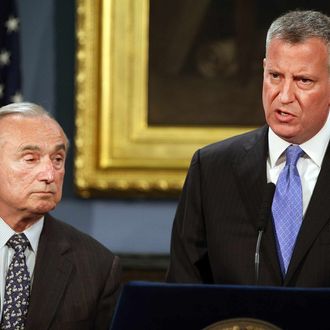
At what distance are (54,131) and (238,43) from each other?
2629 millimetres

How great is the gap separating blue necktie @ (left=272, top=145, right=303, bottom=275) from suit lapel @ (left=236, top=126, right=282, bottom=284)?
0.02m

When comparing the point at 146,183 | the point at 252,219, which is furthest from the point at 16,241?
the point at 146,183

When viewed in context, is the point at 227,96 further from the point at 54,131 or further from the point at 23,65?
the point at 54,131

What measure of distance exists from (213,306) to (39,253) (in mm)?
966

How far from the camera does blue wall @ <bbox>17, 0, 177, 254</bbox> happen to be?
5.28 m

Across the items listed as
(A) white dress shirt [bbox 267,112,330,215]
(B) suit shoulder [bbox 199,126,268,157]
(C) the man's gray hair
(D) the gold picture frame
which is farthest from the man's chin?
(D) the gold picture frame

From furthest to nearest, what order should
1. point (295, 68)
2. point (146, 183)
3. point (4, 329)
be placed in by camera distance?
point (146, 183) → point (4, 329) → point (295, 68)

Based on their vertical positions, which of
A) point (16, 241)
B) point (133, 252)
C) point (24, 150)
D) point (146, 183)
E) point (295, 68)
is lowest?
point (133, 252)

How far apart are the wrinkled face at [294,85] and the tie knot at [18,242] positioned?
2.78 feet

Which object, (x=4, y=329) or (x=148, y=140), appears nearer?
(x=4, y=329)

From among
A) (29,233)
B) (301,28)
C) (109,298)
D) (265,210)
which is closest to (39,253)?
(29,233)

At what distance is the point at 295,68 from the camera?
8.05 ft

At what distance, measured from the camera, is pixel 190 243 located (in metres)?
2.64

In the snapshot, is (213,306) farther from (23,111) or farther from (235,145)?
(23,111)
